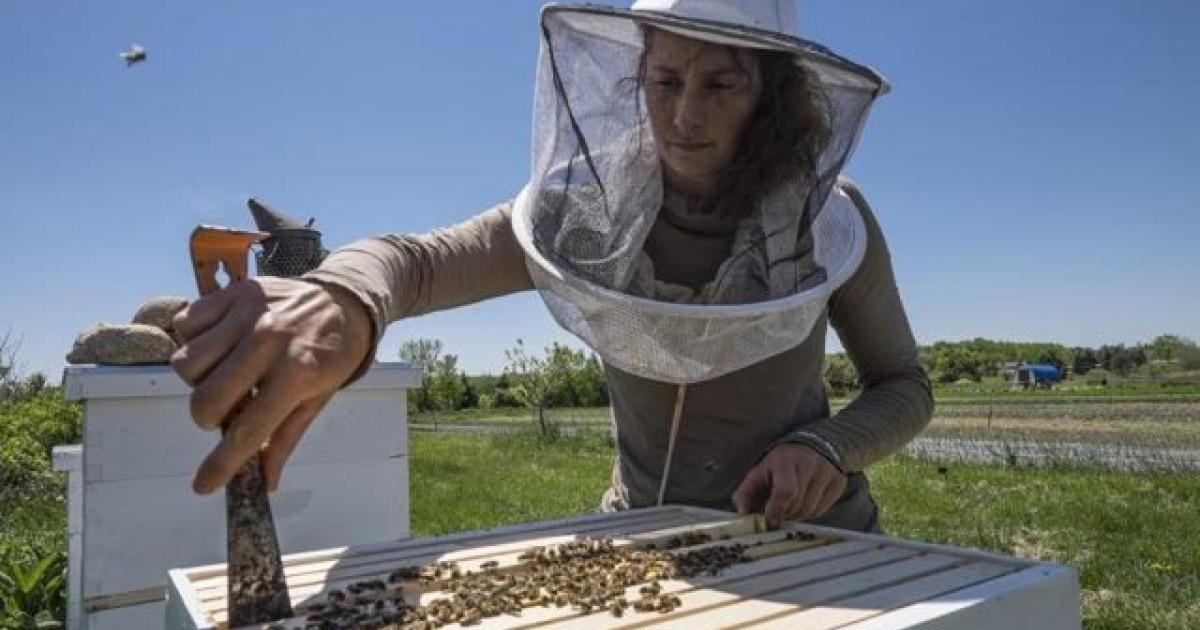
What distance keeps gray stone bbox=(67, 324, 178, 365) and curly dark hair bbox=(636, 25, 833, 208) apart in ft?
7.90

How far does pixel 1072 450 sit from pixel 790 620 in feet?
48.7

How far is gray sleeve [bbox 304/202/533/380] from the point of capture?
1.32 meters

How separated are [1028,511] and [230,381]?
775cm

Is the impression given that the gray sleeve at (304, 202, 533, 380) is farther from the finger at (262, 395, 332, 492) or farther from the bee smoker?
the bee smoker

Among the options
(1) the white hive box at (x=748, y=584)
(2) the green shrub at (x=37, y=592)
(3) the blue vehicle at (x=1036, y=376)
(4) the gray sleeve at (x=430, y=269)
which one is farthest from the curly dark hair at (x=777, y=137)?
(3) the blue vehicle at (x=1036, y=376)

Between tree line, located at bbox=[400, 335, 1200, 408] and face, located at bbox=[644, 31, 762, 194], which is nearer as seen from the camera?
face, located at bbox=[644, 31, 762, 194]

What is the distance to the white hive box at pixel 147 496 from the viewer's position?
3062 millimetres

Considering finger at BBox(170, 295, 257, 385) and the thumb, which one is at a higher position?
finger at BBox(170, 295, 257, 385)

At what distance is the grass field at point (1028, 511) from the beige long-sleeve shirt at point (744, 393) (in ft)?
8.09

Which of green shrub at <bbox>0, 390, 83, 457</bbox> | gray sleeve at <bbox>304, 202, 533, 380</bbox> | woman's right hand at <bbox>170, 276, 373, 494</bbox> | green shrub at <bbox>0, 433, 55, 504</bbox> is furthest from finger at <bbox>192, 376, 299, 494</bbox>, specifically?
green shrub at <bbox>0, 390, 83, 457</bbox>

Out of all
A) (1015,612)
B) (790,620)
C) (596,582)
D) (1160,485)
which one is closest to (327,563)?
(596,582)

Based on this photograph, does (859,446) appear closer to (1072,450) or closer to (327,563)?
(327,563)

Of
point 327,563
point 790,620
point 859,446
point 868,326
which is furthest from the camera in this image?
point 868,326

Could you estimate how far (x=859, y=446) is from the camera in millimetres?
1827
